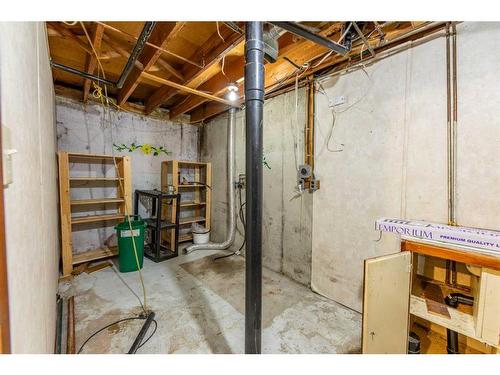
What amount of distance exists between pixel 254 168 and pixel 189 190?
10.9 ft

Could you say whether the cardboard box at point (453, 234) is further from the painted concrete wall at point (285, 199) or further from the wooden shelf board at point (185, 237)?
the wooden shelf board at point (185, 237)

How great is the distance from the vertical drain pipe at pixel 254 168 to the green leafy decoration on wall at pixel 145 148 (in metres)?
3.13

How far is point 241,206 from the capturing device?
3.33 metres

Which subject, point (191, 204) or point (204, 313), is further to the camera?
point (191, 204)

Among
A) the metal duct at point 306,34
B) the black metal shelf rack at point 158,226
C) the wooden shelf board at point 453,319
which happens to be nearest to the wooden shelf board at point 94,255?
the black metal shelf rack at point 158,226

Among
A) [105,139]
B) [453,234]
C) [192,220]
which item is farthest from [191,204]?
[453,234]

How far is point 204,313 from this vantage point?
6.22 feet

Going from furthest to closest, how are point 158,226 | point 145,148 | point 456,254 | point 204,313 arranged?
point 145,148 < point 158,226 < point 204,313 < point 456,254

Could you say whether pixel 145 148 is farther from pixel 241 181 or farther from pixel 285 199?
pixel 285 199

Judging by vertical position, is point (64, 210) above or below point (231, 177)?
below

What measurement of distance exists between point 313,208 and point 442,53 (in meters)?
1.57

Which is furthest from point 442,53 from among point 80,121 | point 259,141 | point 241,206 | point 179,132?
point 80,121

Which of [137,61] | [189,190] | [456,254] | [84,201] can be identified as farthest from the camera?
[189,190]

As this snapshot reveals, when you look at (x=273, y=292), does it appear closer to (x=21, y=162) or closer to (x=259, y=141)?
(x=259, y=141)
